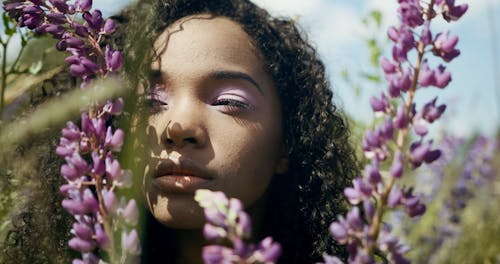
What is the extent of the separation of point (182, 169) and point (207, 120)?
132 mm

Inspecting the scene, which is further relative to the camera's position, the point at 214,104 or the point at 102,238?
the point at 214,104

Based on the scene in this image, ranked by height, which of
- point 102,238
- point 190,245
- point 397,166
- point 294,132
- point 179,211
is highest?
point 397,166

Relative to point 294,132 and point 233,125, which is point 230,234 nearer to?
point 233,125

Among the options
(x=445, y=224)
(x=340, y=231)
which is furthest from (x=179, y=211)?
(x=445, y=224)

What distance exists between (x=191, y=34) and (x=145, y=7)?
14.5 inches

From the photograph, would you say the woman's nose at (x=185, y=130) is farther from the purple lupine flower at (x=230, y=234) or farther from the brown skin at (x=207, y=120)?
the purple lupine flower at (x=230, y=234)

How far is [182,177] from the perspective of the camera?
1481 millimetres

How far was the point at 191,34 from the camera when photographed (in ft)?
5.53

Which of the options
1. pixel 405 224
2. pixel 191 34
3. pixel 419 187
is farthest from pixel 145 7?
pixel 419 187

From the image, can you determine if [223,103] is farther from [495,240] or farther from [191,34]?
[495,240]

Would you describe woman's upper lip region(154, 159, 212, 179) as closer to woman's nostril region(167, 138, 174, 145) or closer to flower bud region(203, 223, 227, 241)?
woman's nostril region(167, 138, 174, 145)

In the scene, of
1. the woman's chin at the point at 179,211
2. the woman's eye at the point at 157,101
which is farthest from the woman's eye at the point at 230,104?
the woman's chin at the point at 179,211

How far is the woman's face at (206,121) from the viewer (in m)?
1.50

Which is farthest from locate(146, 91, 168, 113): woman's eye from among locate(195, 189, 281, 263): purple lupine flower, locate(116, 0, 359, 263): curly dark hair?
locate(195, 189, 281, 263): purple lupine flower
